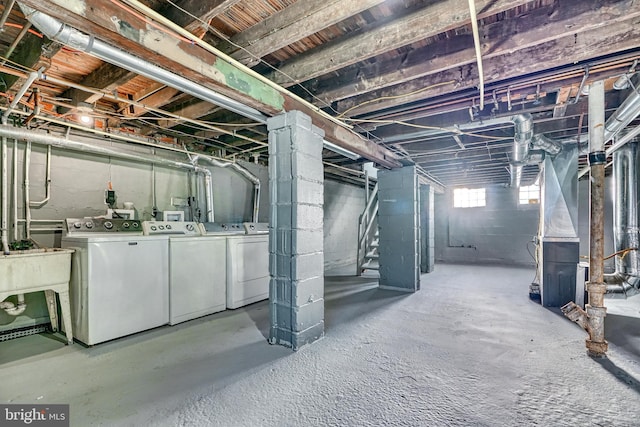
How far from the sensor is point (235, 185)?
15.1 feet

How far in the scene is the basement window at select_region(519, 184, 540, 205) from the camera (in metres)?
7.25

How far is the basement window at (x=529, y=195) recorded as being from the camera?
7.25 meters

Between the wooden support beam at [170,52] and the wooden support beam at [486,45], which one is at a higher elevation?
the wooden support beam at [486,45]

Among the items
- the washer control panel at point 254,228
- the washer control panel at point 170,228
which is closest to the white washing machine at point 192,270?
the washer control panel at point 170,228

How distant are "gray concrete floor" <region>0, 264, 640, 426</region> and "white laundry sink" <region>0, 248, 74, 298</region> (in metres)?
A: 0.57

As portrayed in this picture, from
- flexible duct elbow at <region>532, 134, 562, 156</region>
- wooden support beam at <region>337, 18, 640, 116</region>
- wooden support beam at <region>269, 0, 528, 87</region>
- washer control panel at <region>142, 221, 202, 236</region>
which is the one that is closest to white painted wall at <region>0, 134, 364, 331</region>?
washer control panel at <region>142, 221, 202, 236</region>

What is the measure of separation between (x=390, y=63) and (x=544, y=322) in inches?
122

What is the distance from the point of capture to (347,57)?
6.49 ft

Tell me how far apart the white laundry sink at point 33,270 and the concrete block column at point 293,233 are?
1.82 metres

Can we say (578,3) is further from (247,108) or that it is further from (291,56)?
(247,108)

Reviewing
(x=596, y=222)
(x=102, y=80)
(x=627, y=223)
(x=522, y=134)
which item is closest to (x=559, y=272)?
(x=627, y=223)

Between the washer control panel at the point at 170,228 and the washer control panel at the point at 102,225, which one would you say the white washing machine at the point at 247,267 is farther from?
the washer control panel at the point at 102,225

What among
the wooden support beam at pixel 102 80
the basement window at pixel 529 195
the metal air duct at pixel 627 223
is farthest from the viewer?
the basement window at pixel 529 195

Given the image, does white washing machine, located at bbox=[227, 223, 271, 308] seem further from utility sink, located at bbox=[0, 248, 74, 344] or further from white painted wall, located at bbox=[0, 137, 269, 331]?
utility sink, located at bbox=[0, 248, 74, 344]
